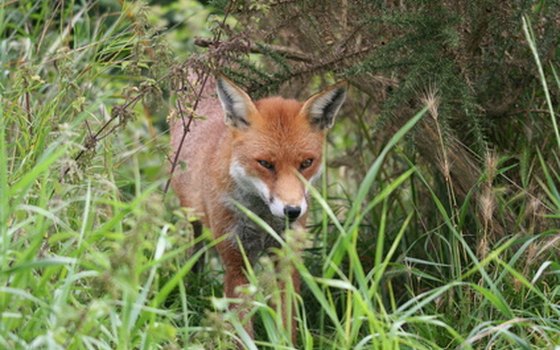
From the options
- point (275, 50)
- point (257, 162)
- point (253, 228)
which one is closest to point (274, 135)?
point (257, 162)

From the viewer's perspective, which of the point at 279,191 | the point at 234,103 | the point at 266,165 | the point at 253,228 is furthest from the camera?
the point at 253,228

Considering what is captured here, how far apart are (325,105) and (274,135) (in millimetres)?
346

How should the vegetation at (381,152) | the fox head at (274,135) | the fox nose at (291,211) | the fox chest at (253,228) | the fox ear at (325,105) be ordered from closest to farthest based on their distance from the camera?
1. the vegetation at (381,152)
2. the fox nose at (291,211)
3. the fox head at (274,135)
4. the fox ear at (325,105)
5. the fox chest at (253,228)

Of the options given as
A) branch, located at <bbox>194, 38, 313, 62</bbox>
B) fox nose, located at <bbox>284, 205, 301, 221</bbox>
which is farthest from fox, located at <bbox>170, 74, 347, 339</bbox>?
branch, located at <bbox>194, 38, 313, 62</bbox>

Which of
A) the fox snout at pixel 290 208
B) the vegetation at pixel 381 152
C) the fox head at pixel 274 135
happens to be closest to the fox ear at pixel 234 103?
the fox head at pixel 274 135

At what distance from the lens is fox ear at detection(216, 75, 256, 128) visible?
16.9 ft

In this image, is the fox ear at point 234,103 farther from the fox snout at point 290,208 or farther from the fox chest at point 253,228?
the fox snout at point 290,208

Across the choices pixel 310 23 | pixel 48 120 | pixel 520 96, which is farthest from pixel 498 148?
pixel 48 120

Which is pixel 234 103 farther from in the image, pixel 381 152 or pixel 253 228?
pixel 381 152

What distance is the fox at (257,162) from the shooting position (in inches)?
202

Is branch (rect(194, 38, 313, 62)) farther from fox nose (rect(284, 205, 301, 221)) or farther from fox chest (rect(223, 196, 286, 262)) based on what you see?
fox nose (rect(284, 205, 301, 221))

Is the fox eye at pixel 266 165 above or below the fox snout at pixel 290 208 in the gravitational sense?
above

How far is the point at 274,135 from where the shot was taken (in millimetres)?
5215

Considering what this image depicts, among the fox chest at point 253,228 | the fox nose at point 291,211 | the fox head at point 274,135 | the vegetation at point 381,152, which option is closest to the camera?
the vegetation at point 381,152
